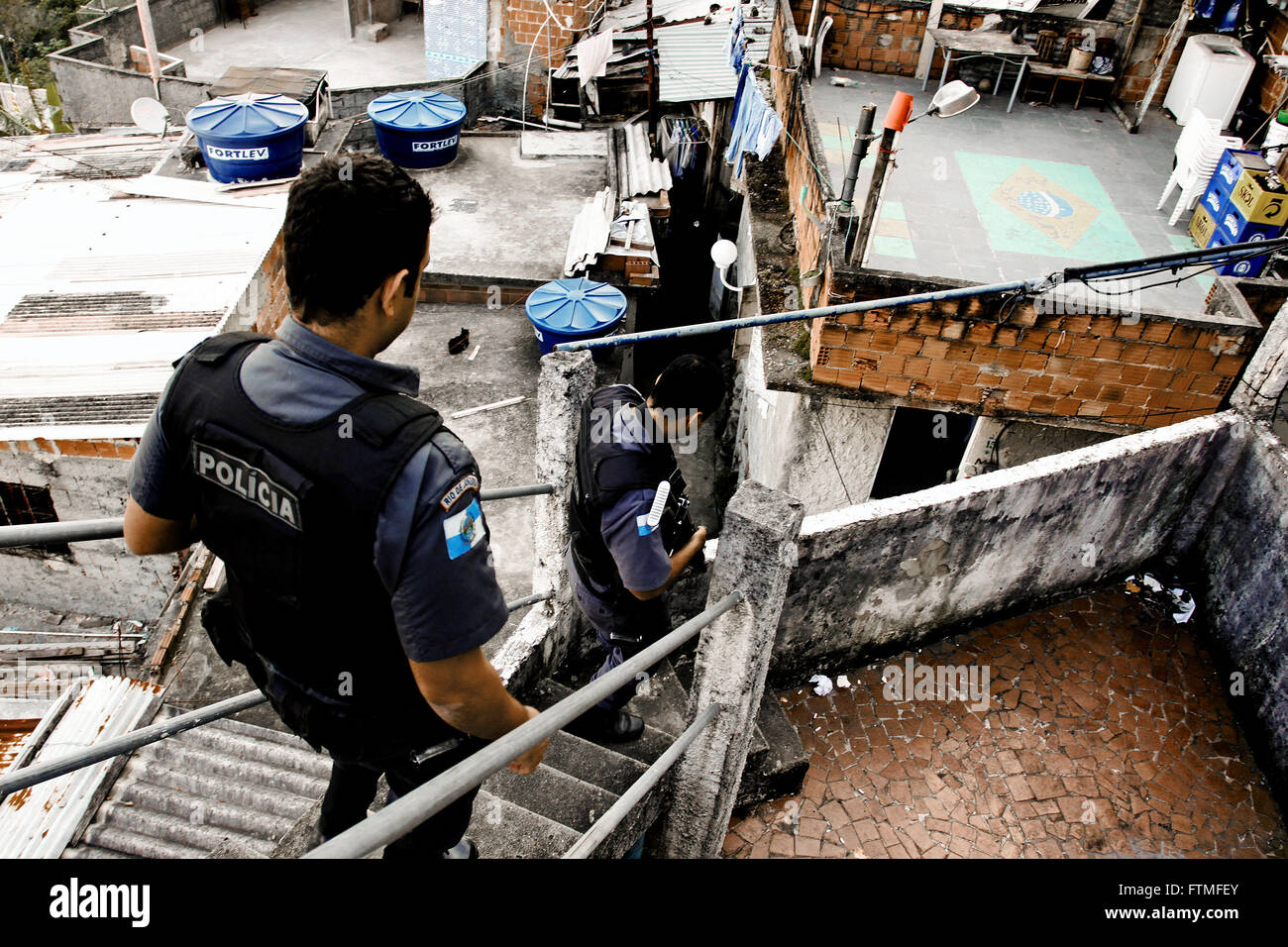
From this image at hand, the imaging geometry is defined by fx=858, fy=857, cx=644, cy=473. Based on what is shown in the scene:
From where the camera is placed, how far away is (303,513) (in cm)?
188

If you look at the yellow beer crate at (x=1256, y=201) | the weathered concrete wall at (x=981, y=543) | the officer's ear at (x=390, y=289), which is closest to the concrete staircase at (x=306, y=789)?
the weathered concrete wall at (x=981, y=543)

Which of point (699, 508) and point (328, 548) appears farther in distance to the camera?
point (699, 508)

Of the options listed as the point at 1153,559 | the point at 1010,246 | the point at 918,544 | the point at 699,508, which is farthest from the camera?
the point at 699,508

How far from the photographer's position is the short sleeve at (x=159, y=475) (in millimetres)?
2059

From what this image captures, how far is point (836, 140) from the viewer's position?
9133mm

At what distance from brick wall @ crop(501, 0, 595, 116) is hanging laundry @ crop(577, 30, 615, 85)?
1811mm

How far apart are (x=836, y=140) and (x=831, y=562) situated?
6356mm

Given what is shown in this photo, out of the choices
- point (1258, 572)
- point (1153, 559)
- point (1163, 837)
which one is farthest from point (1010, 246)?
point (1163, 837)

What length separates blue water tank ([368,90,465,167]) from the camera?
1162cm

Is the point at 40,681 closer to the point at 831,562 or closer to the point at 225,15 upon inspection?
the point at 831,562

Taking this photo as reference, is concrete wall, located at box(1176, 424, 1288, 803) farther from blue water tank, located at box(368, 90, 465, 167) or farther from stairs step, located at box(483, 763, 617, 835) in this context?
blue water tank, located at box(368, 90, 465, 167)

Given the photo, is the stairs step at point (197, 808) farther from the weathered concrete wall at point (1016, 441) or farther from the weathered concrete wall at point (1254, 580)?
the weathered concrete wall at point (1016, 441)
